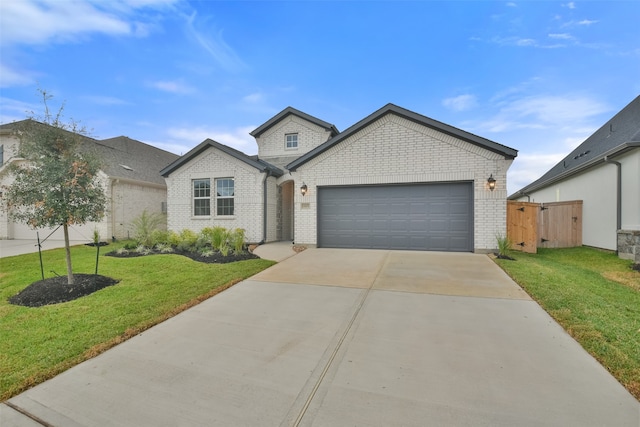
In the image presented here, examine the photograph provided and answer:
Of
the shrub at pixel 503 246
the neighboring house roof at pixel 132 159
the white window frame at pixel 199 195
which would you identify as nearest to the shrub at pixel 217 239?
the white window frame at pixel 199 195

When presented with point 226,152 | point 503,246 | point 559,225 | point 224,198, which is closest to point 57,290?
point 224,198

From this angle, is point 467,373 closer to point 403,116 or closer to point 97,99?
point 403,116

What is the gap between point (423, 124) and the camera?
31.5 ft

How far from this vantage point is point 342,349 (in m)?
3.04

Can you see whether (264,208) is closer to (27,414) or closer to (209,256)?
(209,256)

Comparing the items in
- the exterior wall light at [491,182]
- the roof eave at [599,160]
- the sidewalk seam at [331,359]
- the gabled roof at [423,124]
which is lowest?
the sidewalk seam at [331,359]

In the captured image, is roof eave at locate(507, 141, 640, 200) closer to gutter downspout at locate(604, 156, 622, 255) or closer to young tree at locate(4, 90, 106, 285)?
gutter downspout at locate(604, 156, 622, 255)

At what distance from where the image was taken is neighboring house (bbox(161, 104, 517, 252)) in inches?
362

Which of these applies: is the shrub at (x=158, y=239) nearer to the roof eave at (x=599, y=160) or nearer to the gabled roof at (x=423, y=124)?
the gabled roof at (x=423, y=124)

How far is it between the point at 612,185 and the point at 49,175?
16.1 m

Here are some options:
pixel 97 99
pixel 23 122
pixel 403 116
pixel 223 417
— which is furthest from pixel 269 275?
pixel 97 99

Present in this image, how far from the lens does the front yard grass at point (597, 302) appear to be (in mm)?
2834

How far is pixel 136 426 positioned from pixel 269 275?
449 cm

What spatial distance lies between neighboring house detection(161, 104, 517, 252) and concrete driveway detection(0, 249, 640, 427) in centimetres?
521
